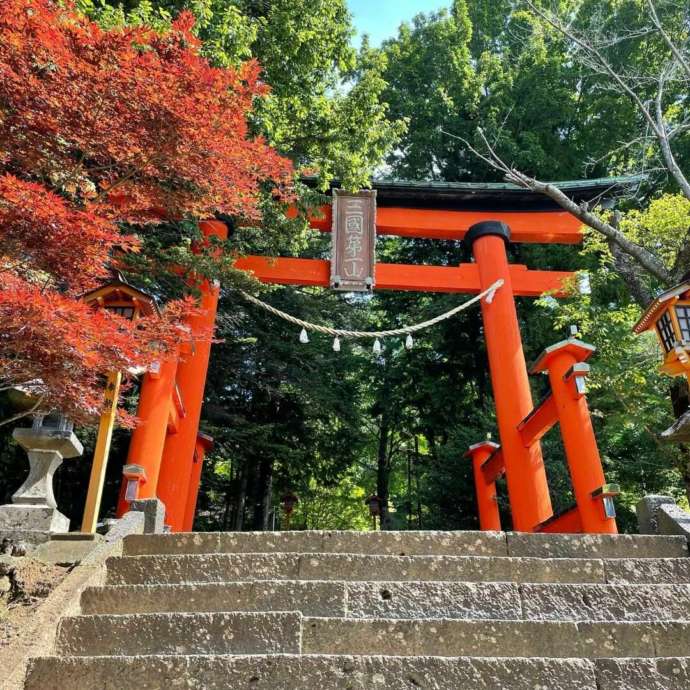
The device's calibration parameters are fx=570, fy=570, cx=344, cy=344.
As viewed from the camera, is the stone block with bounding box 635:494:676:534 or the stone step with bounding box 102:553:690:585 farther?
the stone block with bounding box 635:494:676:534

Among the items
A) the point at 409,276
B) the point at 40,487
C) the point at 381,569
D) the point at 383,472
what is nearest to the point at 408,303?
the point at 383,472

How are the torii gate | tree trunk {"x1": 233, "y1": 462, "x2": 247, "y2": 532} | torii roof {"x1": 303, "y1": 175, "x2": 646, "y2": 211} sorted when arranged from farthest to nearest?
tree trunk {"x1": 233, "y1": 462, "x2": 247, "y2": 532}
torii roof {"x1": 303, "y1": 175, "x2": 646, "y2": 211}
the torii gate

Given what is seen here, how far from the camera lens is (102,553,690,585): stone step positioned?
3385mm

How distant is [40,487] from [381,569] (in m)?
2.50

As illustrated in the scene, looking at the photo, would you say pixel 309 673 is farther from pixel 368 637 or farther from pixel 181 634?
pixel 181 634

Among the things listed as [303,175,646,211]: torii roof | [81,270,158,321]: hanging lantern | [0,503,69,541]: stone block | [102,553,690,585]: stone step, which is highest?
[303,175,646,211]: torii roof

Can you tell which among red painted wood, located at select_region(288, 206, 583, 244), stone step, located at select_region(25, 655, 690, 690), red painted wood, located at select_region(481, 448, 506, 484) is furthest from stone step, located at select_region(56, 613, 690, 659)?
red painted wood, located at select_region(288, 206, 583, 244)

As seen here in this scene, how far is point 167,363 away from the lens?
6.93m

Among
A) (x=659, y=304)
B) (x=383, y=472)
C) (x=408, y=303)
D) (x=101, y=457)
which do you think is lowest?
(x=101, y=457)

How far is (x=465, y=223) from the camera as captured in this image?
367 inches

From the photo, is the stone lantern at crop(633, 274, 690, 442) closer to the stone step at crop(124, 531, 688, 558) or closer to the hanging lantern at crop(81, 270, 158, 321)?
the stone step at crop(124, 531, 688, 558)

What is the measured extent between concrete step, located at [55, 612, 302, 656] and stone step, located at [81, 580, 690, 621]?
10.4 inches

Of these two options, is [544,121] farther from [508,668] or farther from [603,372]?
[508,668]

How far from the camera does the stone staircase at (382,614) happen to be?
8.18ft
